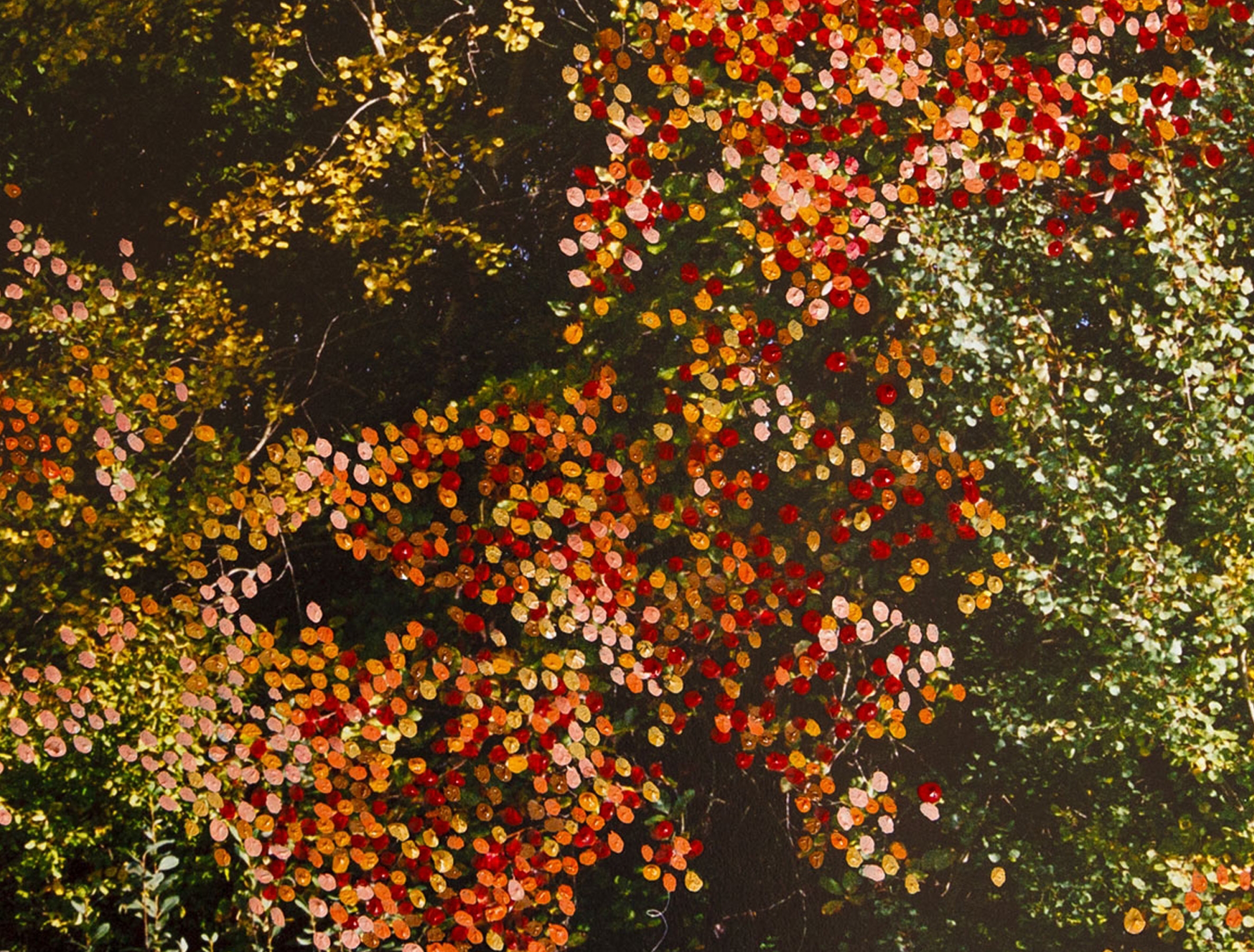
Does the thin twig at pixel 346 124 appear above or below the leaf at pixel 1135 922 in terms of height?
above

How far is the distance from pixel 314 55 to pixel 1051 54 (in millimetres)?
1480

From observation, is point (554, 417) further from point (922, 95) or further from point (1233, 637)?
point (1233, 637)

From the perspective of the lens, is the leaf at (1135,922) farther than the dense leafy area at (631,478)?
Yes

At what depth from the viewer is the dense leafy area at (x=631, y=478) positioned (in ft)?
6.39

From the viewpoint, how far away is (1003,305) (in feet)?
7.06

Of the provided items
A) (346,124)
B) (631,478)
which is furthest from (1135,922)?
(346,124)

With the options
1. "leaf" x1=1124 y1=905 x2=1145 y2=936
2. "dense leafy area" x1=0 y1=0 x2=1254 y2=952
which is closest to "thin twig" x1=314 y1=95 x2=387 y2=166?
"dense leafy area" x1=0 y1=0 x2=1254 y2=952

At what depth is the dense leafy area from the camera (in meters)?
1.95

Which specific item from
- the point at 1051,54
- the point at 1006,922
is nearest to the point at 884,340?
the point at 1051,54

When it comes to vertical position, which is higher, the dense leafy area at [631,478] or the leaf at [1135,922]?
the dense leafy area at [631,478]

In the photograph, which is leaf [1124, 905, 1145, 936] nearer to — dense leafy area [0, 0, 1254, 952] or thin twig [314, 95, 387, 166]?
dense leafy area [0, 0, 1254, 952]

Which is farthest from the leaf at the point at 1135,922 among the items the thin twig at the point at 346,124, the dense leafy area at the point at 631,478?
the thin twig at the point at 346,124

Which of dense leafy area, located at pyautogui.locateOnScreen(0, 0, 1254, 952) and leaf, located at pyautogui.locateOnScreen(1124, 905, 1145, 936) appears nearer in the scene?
dense leafy area, located at pyautogui.locateOnScreen(0, 0, 1254, 952)

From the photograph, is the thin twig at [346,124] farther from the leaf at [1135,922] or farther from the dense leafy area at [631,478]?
the leaf at [1135,922]
